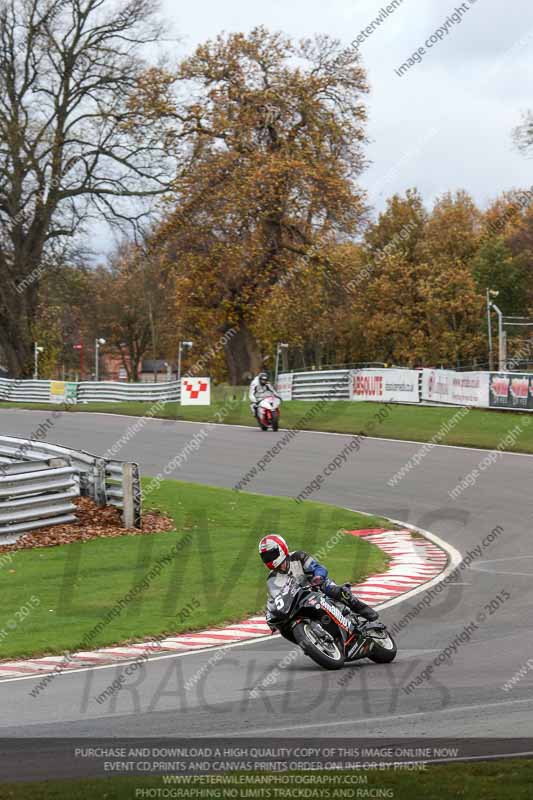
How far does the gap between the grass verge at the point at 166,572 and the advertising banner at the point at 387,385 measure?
63.9ft

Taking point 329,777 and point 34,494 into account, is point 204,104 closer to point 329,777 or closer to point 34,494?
point 34,494

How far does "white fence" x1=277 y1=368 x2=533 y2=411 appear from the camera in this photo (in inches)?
1385

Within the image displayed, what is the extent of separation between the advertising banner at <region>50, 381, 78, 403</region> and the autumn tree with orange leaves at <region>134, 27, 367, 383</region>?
629cm

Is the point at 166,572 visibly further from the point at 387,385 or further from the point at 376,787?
the point at 387,385

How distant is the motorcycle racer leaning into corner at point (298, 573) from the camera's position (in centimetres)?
982

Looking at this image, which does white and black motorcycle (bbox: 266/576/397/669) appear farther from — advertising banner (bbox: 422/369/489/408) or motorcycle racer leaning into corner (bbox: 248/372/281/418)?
advertising banner (bbox: 422/369/489/408)

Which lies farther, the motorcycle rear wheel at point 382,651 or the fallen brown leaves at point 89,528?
the fallen brown leaves at point 89,528

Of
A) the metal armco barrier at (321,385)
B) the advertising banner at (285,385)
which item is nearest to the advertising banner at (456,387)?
the metal armco barrier at (321,385)

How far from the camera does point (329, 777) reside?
226 inches

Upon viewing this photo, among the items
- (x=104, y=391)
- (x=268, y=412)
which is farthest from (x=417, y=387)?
(x=104, y=391)

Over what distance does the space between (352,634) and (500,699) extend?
1.95m

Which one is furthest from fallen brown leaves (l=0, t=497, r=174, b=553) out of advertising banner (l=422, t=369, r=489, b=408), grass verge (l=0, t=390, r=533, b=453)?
advertising banner (l=422, t=369, r=489, b=408)

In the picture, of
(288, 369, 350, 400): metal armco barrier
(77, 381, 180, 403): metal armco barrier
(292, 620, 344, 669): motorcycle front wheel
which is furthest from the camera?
(77, 381, 180, 403): metal armco barrier

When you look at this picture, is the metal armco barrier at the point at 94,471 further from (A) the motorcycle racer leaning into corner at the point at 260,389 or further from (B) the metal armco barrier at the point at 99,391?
(B) the metal armco barrier at the point at 99,391
